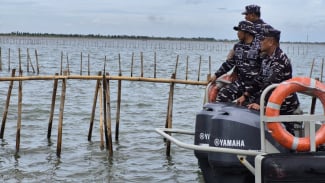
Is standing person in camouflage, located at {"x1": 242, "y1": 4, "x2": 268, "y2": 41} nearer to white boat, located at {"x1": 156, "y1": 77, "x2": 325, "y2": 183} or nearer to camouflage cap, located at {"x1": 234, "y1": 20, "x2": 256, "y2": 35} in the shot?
camouflage cap, located at {"x1": 234, "y1": 20, "x2": 256, "y2": 35}

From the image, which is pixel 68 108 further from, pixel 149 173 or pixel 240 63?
pixel 240 63

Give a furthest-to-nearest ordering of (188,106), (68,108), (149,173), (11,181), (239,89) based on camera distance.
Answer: (188,106)
(68,108)
(149,173)
(11,181)
(239,89)

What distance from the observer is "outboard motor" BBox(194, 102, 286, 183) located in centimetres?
688

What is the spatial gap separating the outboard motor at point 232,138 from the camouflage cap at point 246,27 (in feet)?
3.90

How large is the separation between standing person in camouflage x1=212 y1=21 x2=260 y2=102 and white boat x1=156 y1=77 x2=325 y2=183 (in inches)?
24.9

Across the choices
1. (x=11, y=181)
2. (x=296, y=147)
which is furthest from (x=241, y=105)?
(x=11, y=181)

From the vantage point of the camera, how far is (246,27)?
313 inches

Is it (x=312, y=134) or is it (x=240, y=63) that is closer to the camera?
(x=312, y=134)

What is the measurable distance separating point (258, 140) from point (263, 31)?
155cm

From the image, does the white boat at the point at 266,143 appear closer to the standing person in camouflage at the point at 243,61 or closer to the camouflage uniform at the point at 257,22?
the standing person in camouflage at the point at 243,61

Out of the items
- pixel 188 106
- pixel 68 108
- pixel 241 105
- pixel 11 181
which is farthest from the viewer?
pixel 188 106

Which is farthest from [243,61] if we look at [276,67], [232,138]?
[232,138]

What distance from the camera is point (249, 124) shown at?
22.6ft

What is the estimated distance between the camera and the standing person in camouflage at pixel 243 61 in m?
7.88
